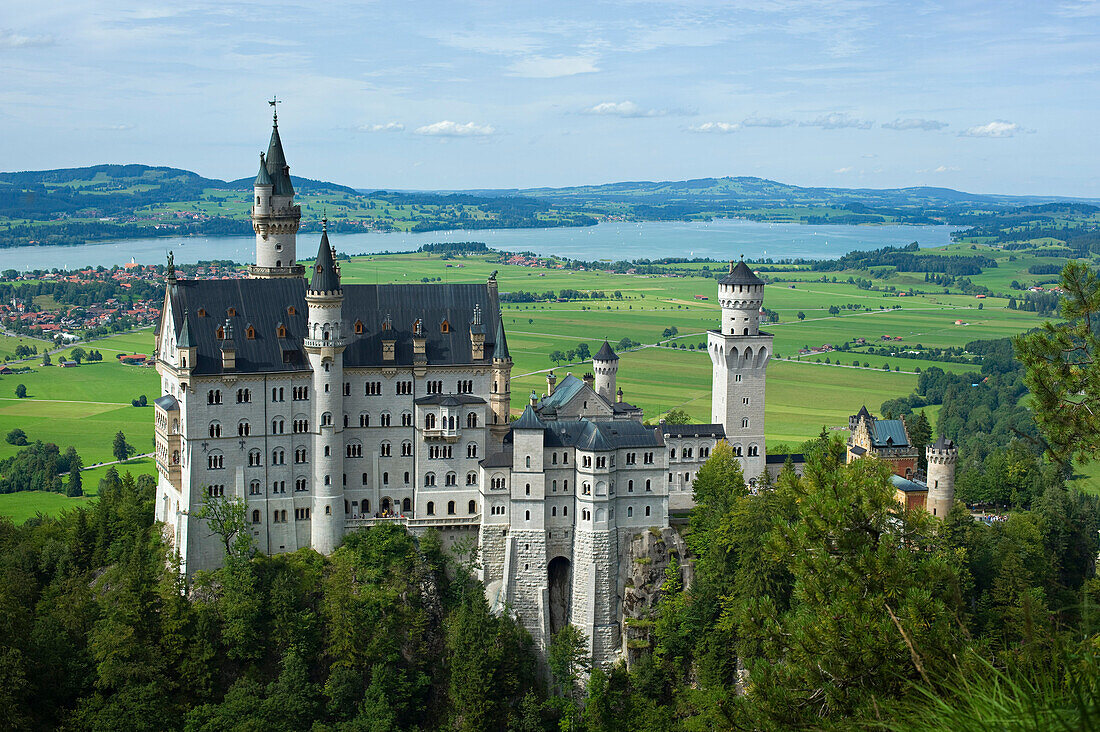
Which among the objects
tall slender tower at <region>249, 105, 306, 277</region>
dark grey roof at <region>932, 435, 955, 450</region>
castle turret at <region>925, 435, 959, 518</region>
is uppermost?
tall slender tower at <region>249, 105, 306, 277</region>

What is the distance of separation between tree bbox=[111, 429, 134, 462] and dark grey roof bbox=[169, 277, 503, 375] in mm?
67103

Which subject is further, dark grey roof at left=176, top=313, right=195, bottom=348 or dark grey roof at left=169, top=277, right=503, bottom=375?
dark grey roof at left=169, top=277, right=503, bottom=375

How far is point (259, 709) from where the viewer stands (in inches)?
2589

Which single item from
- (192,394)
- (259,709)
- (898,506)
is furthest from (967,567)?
(192,394)

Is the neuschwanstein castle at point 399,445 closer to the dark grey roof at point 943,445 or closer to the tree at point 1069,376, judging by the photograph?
the dark grey roof at point 943,445

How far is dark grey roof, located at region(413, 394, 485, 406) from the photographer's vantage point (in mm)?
74688

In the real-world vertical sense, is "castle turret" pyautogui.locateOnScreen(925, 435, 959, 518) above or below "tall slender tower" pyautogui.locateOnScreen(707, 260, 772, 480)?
below

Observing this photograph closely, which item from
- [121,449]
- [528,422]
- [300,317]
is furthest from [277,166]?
[121,449]

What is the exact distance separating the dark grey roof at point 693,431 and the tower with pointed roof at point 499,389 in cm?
1059

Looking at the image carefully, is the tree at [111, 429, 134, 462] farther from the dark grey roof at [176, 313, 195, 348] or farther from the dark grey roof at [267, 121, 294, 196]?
the dark grey roof at [176, 313, 195, 348]

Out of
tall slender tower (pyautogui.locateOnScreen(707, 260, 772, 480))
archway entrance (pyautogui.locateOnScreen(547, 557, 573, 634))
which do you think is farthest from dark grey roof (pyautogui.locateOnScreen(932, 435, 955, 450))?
archway entrance (pyautogui.locateOnScreen(547, 557, 573, 634))

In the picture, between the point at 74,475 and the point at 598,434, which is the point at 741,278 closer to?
the point at 598,434

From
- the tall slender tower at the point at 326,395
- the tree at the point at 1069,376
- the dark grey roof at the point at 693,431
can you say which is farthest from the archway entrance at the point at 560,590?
the tree at the point at 1069,376

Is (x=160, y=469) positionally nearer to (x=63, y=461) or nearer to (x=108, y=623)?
(x=108, y=623)
